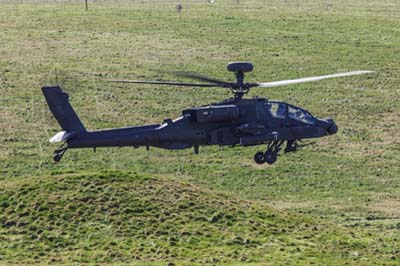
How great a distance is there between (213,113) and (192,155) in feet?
75.3

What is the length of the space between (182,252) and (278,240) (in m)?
4.49

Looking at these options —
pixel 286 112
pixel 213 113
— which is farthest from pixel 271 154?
pixel 213 113

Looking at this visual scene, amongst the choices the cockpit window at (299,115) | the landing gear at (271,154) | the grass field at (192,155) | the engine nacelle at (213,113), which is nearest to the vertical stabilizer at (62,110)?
the grass field at (192,155)

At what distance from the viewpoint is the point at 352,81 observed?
79.8 metres

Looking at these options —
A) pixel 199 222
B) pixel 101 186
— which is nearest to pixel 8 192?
pixel 101 186

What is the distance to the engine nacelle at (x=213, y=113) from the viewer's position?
127 ft

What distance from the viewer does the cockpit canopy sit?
39.8 m

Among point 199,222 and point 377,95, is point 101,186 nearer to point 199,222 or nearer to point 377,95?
point 199,222

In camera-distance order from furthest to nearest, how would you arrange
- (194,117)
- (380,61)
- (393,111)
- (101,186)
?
(380,61) < (393,111) < (101,186) < (194,117)

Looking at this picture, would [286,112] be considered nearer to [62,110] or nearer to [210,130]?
[210,130]

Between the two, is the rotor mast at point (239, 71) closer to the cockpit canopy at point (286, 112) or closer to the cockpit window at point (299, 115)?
the cockpit canopy at point (286, 112)

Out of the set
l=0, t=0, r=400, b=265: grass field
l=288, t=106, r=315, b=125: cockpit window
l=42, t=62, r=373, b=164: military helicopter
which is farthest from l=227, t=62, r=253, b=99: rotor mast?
l=0, t=0, r=400, b=265: grass field

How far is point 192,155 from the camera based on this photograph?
61656mm

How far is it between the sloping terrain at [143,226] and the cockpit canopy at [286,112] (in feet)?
23.4
